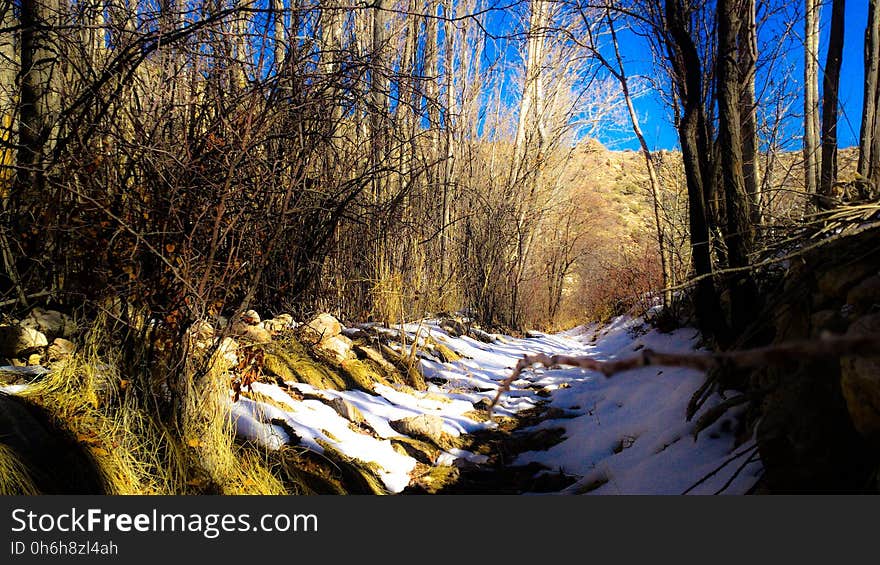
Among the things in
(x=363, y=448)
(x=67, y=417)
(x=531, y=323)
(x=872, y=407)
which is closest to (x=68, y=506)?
(x=67, y=417)

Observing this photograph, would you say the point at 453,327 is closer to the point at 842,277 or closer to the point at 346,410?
the point at 346,410

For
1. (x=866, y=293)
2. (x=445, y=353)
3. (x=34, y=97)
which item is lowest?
(x=445, y=353)

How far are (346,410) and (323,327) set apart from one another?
121cm

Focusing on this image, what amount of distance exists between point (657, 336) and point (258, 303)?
3.95m

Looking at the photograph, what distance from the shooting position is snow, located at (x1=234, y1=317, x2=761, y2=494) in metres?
2.71

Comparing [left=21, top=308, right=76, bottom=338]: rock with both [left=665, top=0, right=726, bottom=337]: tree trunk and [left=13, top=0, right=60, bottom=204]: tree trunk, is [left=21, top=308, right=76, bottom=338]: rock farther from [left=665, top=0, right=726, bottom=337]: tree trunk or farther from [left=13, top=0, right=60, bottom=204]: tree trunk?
[left=665, top=0, right=726, bottom=337]: tree trunk

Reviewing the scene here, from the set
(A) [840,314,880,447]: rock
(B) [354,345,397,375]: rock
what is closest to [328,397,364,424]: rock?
(B) [354,345,397,375]: rock

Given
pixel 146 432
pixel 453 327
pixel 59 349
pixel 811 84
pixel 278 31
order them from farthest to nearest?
1. pixel 811 84
2. pixel 453 327
3. pixel 278 31
4. pixel 59 349
5. pixel 146 432

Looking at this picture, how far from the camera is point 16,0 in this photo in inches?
134

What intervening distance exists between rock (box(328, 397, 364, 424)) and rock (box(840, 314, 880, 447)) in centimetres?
267

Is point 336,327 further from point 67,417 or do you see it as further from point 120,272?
point 67,417

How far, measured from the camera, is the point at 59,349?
2830 millimetres

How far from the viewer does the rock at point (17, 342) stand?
2.82 meters

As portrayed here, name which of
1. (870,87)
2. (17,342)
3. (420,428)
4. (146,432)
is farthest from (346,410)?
(870,87)
